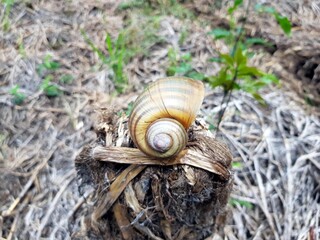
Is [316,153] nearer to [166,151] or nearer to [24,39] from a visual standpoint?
[166,151]

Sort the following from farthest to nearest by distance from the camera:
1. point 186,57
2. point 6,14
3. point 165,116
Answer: point 6,14, point 186,57, point 165,116

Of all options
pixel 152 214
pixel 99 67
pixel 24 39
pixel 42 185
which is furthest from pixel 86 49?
pixel 152 214

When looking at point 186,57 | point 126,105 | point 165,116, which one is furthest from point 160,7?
point 165,116

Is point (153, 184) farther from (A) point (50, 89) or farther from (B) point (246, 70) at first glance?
(A) point (50, 89)

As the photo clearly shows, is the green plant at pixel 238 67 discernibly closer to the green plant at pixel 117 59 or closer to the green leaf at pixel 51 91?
the green plant at pixel 117 59

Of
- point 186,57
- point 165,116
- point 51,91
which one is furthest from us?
point 186,57

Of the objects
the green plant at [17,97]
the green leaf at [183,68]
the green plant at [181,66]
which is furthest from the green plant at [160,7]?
the green plant at [17,97]
